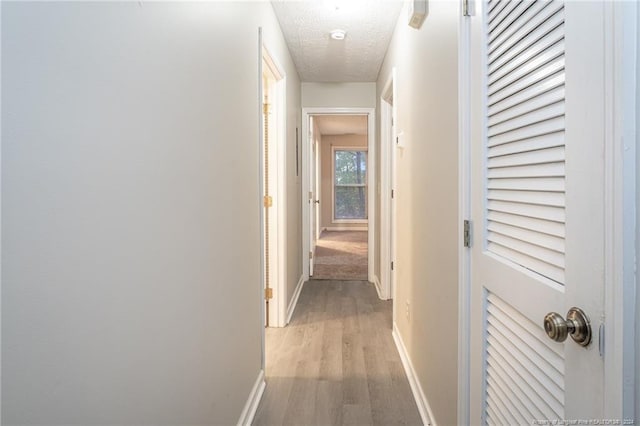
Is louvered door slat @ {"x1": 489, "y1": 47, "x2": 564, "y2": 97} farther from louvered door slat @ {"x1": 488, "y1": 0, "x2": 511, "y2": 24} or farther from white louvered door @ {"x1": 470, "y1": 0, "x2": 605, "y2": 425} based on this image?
louvered door slat @ {"x1": 488, "y1": 0, "x2": 511, "y2": 24}

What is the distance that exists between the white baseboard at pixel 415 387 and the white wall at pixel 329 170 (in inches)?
294

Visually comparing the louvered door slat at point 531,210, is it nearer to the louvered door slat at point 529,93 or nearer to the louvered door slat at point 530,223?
the louvered door slat at point 530,223

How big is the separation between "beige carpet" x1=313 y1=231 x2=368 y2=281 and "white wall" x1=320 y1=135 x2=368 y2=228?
2.06 ft

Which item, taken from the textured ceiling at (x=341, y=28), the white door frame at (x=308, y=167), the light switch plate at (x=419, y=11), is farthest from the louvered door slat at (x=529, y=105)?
the white door frame at (x=308, y=167)

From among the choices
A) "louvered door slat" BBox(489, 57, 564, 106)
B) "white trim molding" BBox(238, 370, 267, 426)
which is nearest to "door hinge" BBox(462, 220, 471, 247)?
"louvered door slat" BBox(489, 57, 564, 106)

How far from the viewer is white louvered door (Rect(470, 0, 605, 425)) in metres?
0.68

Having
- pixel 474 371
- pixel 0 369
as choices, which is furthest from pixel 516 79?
pixel 0 369

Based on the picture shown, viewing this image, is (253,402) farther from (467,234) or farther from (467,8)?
(467,8)

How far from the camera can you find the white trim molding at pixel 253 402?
72.9 inches

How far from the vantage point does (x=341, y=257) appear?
644 cm

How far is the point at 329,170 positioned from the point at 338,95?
570 centimetres

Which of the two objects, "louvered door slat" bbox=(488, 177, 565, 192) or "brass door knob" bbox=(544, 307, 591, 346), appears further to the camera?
"louvered door slat" bbox=(488, 177, 565, 192)

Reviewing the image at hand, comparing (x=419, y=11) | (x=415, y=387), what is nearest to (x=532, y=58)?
(x=419, y=11)

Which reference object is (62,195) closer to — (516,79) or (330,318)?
(516,79)
